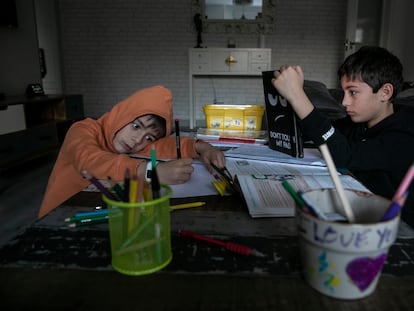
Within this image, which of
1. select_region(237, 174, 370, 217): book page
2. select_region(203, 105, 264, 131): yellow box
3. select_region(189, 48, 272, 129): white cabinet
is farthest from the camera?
select_region(189, 48, 272, 129): white cabinet

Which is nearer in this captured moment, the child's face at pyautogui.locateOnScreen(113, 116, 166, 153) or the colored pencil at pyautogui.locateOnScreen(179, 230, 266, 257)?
the colored pencil at pyautogui.locateOnScreen(179, 230, 266, 257)

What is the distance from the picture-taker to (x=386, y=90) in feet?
3.64

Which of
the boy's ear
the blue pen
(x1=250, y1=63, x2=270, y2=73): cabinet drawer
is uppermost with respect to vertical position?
(x1=250, y1=63, x2=270, y2=73): cabinet drawer

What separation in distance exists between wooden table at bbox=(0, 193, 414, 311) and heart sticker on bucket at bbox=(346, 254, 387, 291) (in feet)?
0.08

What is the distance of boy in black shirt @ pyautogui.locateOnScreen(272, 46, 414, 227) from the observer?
925 mm

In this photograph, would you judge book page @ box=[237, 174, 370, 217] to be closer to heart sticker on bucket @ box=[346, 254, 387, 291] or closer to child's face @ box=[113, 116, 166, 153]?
heart sticker on bucket @ box=[346, 254, 387, 291]

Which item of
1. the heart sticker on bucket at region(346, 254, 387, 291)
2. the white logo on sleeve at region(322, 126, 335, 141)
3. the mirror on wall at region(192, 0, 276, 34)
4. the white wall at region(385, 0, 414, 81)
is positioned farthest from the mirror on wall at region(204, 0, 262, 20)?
the heart sticker on bucket at region(346, 254, 387, 291)

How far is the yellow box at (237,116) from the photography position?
1497mm

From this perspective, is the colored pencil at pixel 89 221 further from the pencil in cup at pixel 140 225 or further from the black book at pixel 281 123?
the black book at pixel 281 123

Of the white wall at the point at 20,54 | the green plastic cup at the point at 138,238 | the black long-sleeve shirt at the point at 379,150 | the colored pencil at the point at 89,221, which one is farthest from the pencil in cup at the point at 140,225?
the white wall at the point at 20,54

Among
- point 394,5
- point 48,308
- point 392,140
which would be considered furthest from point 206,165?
point 394,5

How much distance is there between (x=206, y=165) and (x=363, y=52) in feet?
2.09

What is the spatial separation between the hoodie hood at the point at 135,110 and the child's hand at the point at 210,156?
0.18m

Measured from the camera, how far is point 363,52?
3.74 ft
